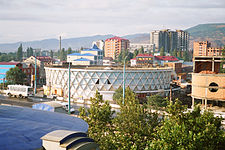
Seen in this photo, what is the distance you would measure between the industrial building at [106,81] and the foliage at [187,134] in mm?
38964

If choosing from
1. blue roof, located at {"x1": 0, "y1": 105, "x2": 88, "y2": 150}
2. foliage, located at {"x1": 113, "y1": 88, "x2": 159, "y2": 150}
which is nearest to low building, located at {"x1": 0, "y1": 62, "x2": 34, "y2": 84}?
blue roof, located at {"x1": 0, "y1": 105, "x2": 88, "y2": 150}

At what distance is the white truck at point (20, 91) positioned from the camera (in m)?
54.9

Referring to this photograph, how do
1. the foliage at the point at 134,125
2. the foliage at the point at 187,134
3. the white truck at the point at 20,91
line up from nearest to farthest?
the foliage at the point at 187,134
the foliage at the point at 134,125
the white truck at the point at 20,91

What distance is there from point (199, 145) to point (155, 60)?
11999 cm

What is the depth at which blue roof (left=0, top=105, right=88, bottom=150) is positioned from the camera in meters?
12.7

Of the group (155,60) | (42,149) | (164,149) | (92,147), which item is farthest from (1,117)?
(155,60)

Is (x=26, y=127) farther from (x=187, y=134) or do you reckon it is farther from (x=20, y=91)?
(x=20, y=91)

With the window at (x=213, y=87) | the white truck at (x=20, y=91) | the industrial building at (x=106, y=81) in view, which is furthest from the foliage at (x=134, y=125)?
the white truck at (x=20, y=91)

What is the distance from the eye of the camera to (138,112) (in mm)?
20297

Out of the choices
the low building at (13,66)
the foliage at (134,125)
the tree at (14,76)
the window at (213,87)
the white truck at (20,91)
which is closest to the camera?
the foliage at (134,125)

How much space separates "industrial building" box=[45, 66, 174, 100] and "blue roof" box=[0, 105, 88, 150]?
37.3 m

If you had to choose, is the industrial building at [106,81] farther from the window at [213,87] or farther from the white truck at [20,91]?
the window at [213,87]

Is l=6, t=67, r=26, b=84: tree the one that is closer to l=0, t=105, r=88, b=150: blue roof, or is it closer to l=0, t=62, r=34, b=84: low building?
l=0, t=62, r=34, b=84: low building

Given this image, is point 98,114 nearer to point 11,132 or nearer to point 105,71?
point 11,132
